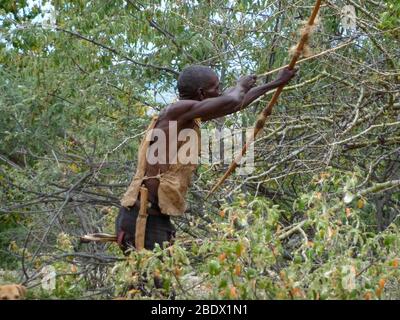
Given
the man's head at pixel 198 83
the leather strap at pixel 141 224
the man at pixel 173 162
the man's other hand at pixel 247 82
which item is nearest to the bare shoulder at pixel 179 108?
the man at pixel 173 162

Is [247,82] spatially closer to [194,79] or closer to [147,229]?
[194,79]

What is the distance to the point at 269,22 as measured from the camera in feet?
22.8

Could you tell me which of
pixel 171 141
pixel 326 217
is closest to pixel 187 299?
pixel 326 217

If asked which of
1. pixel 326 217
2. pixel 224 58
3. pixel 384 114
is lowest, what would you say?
pixel 326 217

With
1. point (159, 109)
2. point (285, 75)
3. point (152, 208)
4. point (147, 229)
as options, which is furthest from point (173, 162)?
point (159, 109)

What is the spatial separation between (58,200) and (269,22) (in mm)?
2004

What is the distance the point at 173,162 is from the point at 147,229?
15.8 inches

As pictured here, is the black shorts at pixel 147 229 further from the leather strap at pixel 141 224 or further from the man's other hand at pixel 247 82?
the man's other hand at pixel 247 82

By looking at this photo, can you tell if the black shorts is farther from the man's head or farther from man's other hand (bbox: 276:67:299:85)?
man's other hand (bbox: 276:67:299:85)

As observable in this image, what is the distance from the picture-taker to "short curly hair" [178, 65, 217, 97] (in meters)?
5.14

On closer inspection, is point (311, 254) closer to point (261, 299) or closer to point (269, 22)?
point (261, 299)

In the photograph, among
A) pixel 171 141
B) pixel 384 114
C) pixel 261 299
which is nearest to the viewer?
pixel 261 299

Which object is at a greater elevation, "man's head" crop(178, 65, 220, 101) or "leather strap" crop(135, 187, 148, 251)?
"man's head" crop(178, 65, 220, 101)

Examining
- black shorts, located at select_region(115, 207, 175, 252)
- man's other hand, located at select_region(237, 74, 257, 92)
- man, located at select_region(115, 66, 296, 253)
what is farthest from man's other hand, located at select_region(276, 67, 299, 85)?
black shorts, located at select_region(115, 207, 175, 252)
